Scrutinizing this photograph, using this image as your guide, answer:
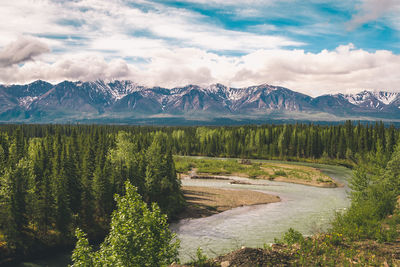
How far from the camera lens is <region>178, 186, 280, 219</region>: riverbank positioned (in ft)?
201

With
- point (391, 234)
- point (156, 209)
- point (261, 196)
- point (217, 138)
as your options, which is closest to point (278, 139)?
point (217, 138)

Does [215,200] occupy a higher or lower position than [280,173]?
higher

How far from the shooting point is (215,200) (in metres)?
69.4

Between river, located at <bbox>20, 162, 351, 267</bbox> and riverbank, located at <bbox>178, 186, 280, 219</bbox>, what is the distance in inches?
100

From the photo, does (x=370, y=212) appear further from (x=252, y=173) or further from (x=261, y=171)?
(x=261, y=171)

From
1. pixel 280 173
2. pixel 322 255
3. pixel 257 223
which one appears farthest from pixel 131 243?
pixel 280 173

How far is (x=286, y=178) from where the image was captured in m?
103

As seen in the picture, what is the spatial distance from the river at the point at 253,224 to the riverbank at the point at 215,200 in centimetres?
255

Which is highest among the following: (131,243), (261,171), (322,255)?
(131,243)

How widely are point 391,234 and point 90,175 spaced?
47.1 metres

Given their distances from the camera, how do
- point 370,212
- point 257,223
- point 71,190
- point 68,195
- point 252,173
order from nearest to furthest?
point 370,212 < point 68,195 < point 71,190 < point 257,223 < point 252,173

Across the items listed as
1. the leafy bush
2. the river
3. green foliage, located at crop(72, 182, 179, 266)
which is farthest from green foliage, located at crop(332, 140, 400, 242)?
the leafy bush

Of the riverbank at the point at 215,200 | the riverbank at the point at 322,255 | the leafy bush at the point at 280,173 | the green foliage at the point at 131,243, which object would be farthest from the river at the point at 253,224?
the leafy bush at the point at 280,173

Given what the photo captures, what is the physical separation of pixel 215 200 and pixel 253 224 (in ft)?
63.2
